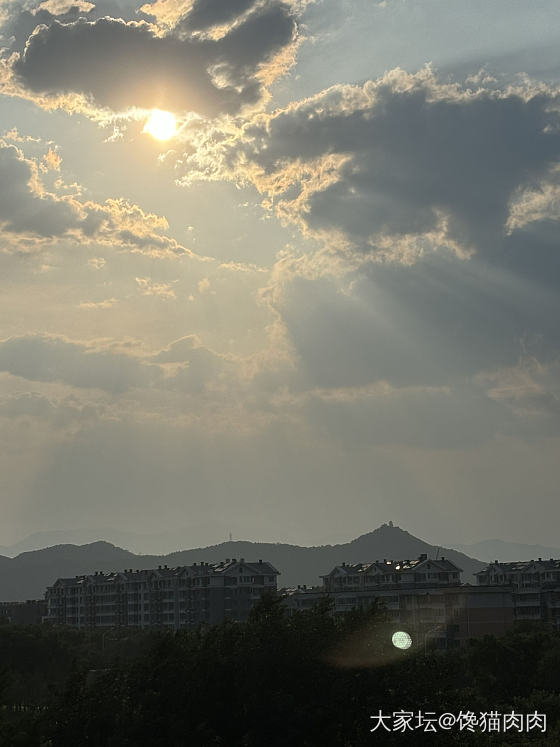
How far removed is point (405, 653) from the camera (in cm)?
3856

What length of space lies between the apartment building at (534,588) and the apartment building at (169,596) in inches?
1415

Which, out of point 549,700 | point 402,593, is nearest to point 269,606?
point 549,700

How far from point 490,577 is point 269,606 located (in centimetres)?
11506

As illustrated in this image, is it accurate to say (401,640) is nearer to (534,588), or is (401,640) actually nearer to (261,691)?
(261,691)

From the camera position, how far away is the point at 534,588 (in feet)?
431

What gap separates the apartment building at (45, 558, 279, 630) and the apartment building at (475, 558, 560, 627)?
3594cm

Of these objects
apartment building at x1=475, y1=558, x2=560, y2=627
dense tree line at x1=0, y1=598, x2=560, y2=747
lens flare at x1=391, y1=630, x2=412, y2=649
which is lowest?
dense tree line at x1=0, y1=598, x2=560, y2=747

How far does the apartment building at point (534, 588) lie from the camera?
12774cm

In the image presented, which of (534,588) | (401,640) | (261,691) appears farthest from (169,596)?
(261,691)

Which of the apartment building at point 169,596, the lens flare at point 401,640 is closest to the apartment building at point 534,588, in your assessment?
the apartment building at point 169,596

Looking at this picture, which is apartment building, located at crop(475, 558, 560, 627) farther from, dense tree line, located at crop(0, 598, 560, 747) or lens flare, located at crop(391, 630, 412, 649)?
dense tree line, located at crop(0, 598, 560, 747)

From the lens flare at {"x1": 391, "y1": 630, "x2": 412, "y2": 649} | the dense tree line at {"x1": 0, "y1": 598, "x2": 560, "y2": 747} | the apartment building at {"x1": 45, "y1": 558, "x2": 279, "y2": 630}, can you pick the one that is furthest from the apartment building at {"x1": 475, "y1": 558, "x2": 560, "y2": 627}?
the dense tree line at {"x1": 0, "y1": 598, "x2": 560, "y2": 747}

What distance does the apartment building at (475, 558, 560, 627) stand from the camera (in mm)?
127744

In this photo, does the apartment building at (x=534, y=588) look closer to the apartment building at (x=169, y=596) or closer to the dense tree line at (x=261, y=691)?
the apartment building at (x=169, y=596)
